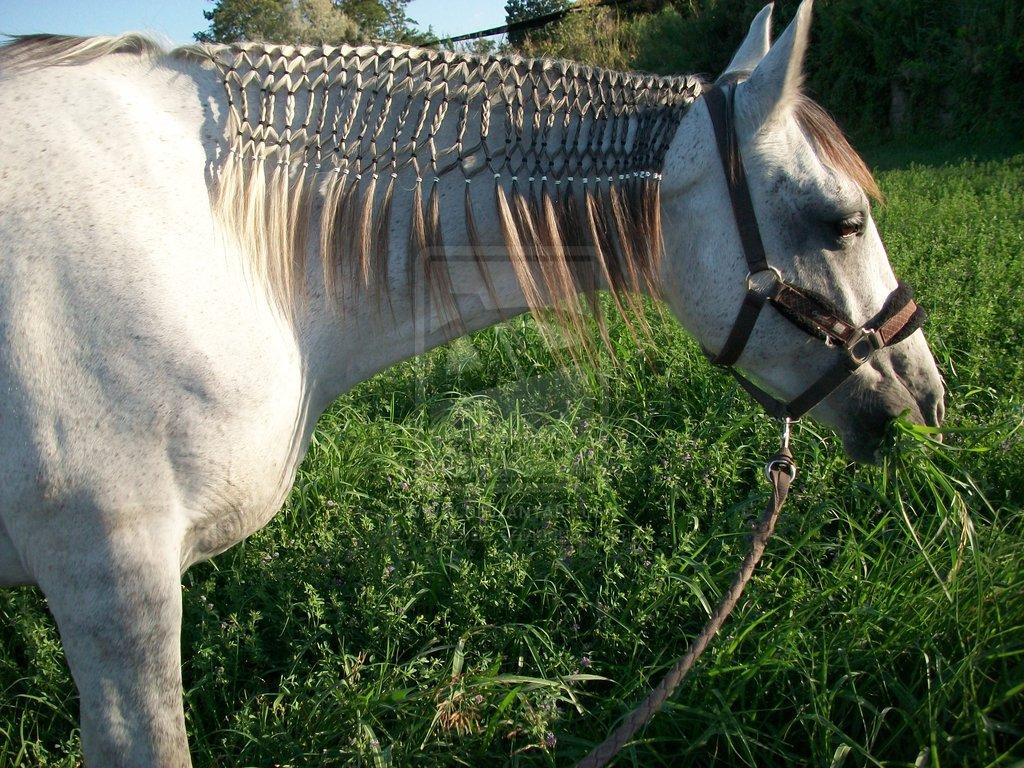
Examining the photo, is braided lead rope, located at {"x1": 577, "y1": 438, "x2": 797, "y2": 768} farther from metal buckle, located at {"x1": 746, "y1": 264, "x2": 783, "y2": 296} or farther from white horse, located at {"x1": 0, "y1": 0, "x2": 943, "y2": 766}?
metal buckle, located at {"x1": 746, "y1": 264, "x2": 783, "y2": 296}

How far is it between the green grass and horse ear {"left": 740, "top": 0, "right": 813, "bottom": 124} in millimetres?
953

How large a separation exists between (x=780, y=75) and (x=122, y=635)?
6.00 feet

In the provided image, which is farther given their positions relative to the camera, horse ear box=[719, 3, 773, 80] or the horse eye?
horse ear box=[719, 3, 773, 80]

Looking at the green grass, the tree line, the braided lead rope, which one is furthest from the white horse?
the tree line

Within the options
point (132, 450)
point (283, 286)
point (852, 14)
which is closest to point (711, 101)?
point (283, 286)

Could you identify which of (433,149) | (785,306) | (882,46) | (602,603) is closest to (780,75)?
(785,306)

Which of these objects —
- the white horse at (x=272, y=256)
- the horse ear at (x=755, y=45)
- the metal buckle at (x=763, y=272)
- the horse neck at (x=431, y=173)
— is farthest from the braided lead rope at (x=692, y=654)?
the horse ear at (x=755, y=45)

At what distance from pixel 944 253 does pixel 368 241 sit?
4.74 meters

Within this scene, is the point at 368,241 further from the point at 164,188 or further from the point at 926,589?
the point at 926,589

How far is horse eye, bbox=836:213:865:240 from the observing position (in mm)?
1621

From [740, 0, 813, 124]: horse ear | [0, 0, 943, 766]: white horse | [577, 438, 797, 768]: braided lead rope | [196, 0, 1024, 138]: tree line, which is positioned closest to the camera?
[0, 0, 943, 766]: white horse

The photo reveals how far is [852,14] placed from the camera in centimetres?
1656

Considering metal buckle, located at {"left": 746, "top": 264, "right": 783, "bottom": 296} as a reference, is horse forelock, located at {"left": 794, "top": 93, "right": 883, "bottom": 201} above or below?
above

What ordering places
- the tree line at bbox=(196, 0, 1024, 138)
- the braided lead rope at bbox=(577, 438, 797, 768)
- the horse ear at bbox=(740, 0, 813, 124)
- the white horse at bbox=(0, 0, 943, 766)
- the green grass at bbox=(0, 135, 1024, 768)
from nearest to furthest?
the white horse at bbox=(0, 0, 943, 766) → the horse ear at bbox=(740, 0, 813, 124) → the braided lead rope at bbox=(577, 438, 797, 768) → the green grass at bbox=(0, 135, 1024, 768) → the tree line at bbox=(196, 0, 1024, 138)
